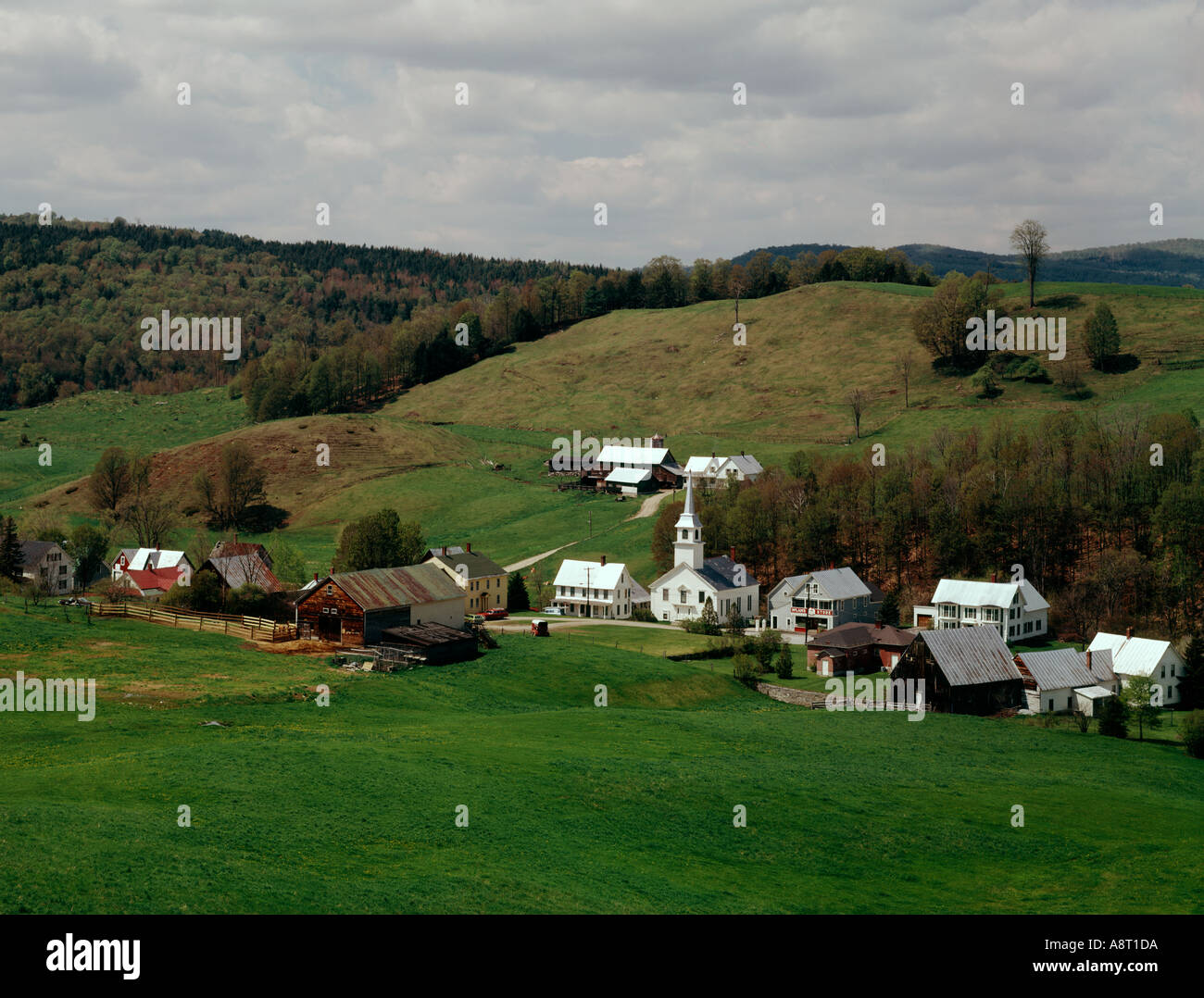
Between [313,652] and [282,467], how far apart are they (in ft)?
326

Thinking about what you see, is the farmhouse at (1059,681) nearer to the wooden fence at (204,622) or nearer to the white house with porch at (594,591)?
the white house with porch at (594,591)

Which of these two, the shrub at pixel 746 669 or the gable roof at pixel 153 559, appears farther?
the gable roof at pixel 153 559

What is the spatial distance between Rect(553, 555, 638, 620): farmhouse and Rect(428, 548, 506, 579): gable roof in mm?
6415

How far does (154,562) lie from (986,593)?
71553mm

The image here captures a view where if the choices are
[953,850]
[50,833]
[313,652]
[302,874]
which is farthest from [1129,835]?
[313,652]

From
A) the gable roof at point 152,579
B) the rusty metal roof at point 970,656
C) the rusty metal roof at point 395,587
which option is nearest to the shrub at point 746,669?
the rusty metal roof at point 970,656

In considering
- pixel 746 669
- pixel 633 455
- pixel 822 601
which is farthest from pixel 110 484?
pixel 746 669

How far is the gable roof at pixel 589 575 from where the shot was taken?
10112cm

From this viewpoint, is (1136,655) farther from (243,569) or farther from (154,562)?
(154,562)

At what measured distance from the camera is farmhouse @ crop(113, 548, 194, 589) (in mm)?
104688

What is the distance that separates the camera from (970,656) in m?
68.8

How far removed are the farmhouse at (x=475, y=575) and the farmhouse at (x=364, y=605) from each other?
21991mm

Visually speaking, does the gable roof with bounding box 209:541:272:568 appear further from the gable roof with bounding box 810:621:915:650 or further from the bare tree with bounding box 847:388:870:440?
the bare tree with bounding box 847:388:870:440

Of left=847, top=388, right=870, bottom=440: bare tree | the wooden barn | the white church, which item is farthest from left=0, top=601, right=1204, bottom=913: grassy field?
left=847, top=388, right=870, bottom=440: bare tree
